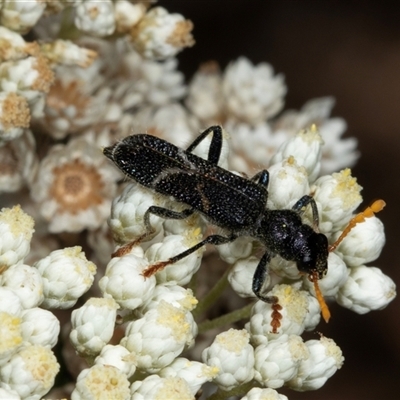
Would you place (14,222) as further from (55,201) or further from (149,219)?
(55,201)

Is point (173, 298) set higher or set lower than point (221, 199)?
lower

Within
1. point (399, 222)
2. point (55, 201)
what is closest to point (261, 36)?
point (399, 222)

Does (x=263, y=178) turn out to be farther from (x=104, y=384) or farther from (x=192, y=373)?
(x=104, y=384)

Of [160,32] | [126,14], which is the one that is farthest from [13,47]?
[160,32]

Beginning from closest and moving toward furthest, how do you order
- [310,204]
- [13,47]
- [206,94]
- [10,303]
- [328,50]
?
[10,303] < [310,204] < [13,47] < [206,94] < [328,50]

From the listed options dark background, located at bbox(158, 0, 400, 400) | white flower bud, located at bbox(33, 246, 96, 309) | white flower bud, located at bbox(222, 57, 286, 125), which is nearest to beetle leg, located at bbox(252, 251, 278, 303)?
white flower bud, located at bbox(33, 246, 96, 309)

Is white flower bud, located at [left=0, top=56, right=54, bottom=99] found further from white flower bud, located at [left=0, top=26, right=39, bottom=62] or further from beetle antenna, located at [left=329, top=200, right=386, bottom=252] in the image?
beetle antenna, located at [left=329, top=200, right=386, bottom=252]

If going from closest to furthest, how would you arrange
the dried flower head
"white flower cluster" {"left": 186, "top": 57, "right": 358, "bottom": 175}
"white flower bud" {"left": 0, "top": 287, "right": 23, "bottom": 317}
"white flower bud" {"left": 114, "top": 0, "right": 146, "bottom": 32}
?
"white flower bud" {"left": 0, "top": 287, "right": 23, "bottom": 317} < "white flower bud" {"left": 114, "top": 0, "right": 146, "bottom": 32} < the dried flower head < "white flower cluster" {"left": 186, "top": 57, "right": 358, "bottom": 175}
